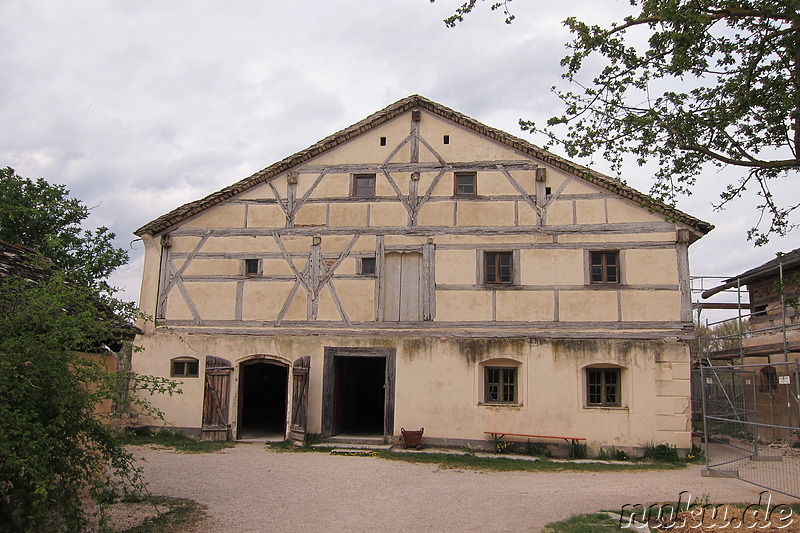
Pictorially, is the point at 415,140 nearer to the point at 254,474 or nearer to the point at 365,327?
the point at 365,327

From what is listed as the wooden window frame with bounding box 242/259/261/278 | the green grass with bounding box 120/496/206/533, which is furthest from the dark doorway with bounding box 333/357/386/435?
the green grass with bounding box 120/496/206/533

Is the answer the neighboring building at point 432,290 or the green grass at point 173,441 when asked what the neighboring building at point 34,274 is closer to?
the green grass at point 173,441

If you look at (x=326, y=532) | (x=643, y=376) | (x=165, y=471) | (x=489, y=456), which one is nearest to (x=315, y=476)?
(x=165, y=471)

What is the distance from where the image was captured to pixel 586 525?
7902mm

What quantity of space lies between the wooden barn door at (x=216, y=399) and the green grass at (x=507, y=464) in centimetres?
443

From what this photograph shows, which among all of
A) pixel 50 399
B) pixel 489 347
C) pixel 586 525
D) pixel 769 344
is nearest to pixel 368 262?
pixel 489 347

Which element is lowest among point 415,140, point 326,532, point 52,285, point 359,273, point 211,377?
point 326,532

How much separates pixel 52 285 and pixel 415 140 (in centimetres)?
1162

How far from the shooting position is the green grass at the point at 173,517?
7.90m

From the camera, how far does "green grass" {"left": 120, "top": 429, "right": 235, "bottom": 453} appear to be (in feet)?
48.4

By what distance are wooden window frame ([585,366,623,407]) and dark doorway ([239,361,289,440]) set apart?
9.11 m

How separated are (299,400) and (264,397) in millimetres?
5817

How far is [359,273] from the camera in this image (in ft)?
53.4

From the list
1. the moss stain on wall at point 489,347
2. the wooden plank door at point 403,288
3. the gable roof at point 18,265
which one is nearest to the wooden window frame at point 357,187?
the wooden plank door at point 403,288
